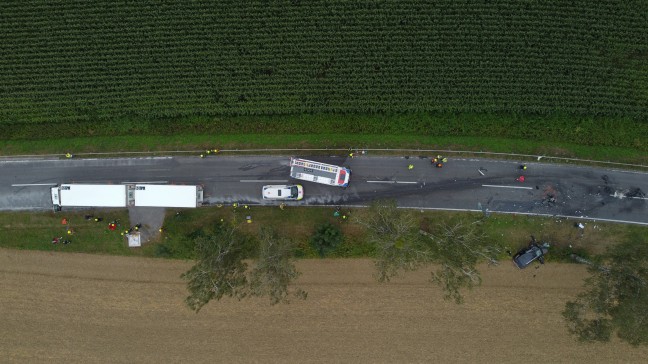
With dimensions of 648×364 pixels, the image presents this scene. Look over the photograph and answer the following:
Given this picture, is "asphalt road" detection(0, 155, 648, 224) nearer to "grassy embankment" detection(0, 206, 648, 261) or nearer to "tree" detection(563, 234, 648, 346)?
"grassy embankment" detection(0, 206, 648, 261)

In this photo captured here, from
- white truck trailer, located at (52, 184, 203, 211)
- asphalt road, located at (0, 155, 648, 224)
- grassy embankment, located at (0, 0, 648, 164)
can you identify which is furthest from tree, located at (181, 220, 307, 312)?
grassy embankment, located at (0, 0, 648, 164)

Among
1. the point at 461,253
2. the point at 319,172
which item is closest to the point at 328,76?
the point at 319,172

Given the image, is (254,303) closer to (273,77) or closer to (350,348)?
(350,348)

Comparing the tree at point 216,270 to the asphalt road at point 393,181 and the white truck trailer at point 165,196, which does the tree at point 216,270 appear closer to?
the white truck trailer at point 165,196

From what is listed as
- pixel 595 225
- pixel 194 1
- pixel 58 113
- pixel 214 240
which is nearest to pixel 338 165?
pixel 214 240

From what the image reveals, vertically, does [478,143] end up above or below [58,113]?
below

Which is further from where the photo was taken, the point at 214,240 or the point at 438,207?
the point at 438,207
